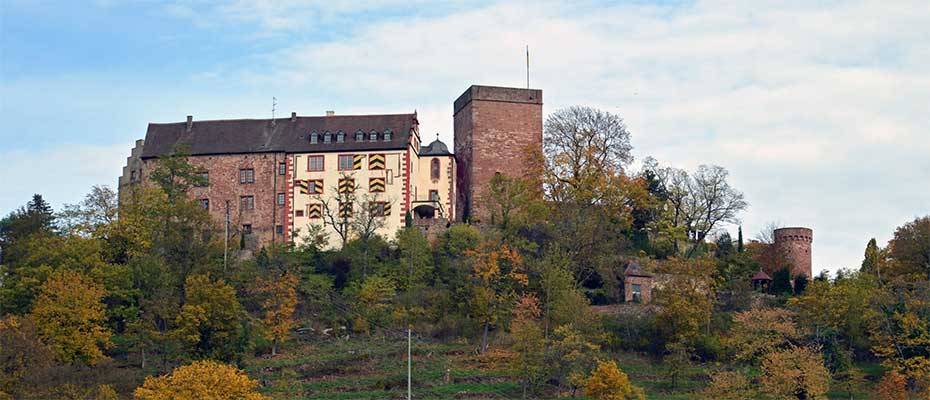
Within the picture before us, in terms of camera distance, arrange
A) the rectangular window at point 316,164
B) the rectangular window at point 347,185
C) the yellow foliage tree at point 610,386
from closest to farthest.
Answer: the yellow foliage tree at point 610,386
the rectangular window at point 347,185
the rectangular window at point 316,164

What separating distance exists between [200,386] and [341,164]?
33.0m

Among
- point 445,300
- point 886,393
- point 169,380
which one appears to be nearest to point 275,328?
point 445,300

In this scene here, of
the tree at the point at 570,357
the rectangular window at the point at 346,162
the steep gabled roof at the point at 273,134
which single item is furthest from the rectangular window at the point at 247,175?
the tree at the point at 570,357

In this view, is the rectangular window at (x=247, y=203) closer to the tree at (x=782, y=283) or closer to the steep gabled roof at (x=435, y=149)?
the steep gabled roof at (x=435, y=149)

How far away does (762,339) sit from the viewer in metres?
63.4

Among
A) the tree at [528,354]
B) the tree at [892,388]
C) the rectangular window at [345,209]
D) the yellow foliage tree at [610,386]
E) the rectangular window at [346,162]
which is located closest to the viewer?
the yellow foliage tree at [610,386]

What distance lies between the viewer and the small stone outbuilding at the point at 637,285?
238 ft

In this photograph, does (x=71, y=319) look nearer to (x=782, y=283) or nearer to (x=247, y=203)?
(x=247, y=203)

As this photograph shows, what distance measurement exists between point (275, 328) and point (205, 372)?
13617 mm

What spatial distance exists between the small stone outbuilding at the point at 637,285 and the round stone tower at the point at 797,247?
1211 centimetres

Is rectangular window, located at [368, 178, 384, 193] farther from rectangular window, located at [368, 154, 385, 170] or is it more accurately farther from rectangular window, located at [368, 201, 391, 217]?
rectangular window, located at [368, 201, 391, 217]

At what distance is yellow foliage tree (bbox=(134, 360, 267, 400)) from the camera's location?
5034cm

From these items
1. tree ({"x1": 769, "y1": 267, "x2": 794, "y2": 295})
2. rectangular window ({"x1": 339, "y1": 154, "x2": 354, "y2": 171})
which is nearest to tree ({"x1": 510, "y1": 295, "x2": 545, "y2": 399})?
tree ({"x1": 769, "y1": 267, "x2": 794, "y2": 295})

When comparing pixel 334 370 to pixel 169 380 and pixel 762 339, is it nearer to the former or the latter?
pixel 169 380
